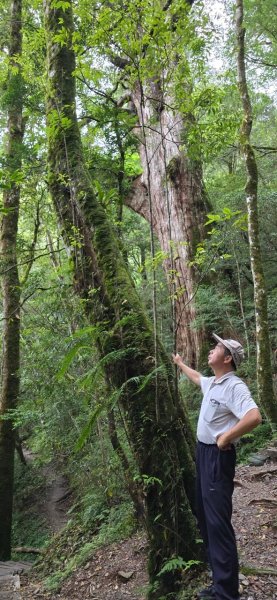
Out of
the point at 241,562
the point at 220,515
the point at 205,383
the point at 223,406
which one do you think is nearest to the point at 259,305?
the point at 205,383

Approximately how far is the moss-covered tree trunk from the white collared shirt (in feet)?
1.61

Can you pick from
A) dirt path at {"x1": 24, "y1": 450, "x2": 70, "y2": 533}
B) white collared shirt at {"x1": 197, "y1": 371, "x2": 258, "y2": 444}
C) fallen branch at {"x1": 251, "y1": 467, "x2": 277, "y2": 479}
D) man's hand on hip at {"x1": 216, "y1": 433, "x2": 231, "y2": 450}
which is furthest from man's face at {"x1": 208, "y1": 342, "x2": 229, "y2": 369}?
dirt path at {"x1": 24, "y1": 450, "x2": 70, "y2": 533}

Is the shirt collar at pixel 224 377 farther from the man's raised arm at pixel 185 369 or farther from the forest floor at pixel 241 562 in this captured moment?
the forest floor at pixel 241 562

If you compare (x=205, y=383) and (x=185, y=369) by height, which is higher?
(x=185, y=369)

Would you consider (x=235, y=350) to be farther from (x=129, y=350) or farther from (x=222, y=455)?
(x=129, y=350)

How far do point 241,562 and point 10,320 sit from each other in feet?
24.2

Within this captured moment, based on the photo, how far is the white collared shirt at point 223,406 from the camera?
9.93 feet

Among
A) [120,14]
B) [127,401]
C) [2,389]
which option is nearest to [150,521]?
[127,401]

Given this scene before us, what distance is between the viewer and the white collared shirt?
3.03 metres

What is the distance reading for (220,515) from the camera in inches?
121

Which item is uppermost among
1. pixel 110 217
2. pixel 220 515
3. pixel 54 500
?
pixel 110 217

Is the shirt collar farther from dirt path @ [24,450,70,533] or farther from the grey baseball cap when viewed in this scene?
dirt path @ [24,450,70,533]

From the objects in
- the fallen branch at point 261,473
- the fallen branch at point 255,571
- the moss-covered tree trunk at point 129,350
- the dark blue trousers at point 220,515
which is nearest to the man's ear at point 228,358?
the moss-covered tree trunk at point 129,350

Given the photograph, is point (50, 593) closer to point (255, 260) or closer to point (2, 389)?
point (2, 389)
